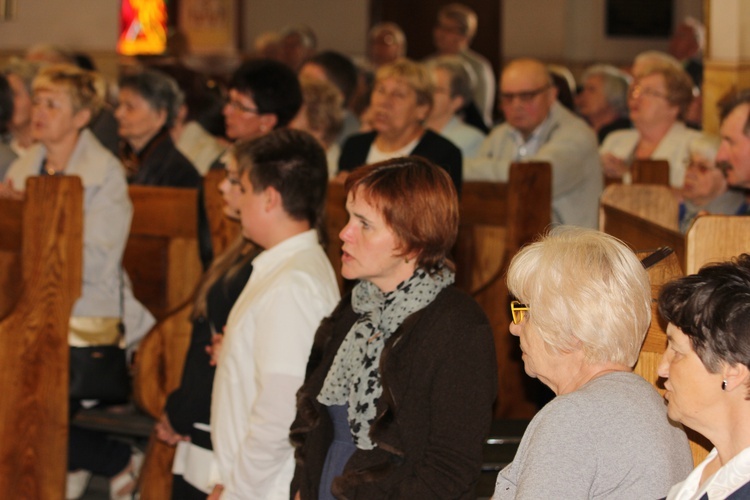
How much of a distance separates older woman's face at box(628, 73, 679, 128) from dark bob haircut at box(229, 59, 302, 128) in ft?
5.73

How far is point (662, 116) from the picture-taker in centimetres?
522

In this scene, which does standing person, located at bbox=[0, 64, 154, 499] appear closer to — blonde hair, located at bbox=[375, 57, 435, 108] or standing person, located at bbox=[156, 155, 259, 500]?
standing person, located at bbox=[156, 155, 259, 500]

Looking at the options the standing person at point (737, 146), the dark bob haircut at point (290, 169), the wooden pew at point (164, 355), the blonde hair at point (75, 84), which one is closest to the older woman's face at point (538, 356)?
the dark bob haircut at point (290, 169)

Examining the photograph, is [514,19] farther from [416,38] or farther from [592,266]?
[592,266]

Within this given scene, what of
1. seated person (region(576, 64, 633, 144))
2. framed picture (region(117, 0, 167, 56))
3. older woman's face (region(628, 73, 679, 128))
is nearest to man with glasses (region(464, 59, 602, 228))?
older woman's face (region(628, 73, 679, 128))

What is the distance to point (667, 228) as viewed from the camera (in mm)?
2803

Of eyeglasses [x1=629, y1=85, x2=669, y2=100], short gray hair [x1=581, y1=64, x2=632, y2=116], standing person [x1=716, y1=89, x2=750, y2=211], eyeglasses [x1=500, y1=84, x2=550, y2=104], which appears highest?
short gray hair [x1=581, y1=64, x2=632, y2=116]

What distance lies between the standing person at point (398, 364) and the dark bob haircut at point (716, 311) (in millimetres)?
713

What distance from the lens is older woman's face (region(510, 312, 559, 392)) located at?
6.44 feet

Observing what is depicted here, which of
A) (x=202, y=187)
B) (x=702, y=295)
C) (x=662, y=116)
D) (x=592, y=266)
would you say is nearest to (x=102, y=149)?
(x=202, y=187)

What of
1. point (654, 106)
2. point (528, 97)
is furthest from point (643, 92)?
point (528, 97)

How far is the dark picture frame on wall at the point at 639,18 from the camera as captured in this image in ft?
44.6

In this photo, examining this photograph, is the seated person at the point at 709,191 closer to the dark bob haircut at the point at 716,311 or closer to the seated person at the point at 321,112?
the seated person at the point at 321,112

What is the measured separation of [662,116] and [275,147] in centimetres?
273
